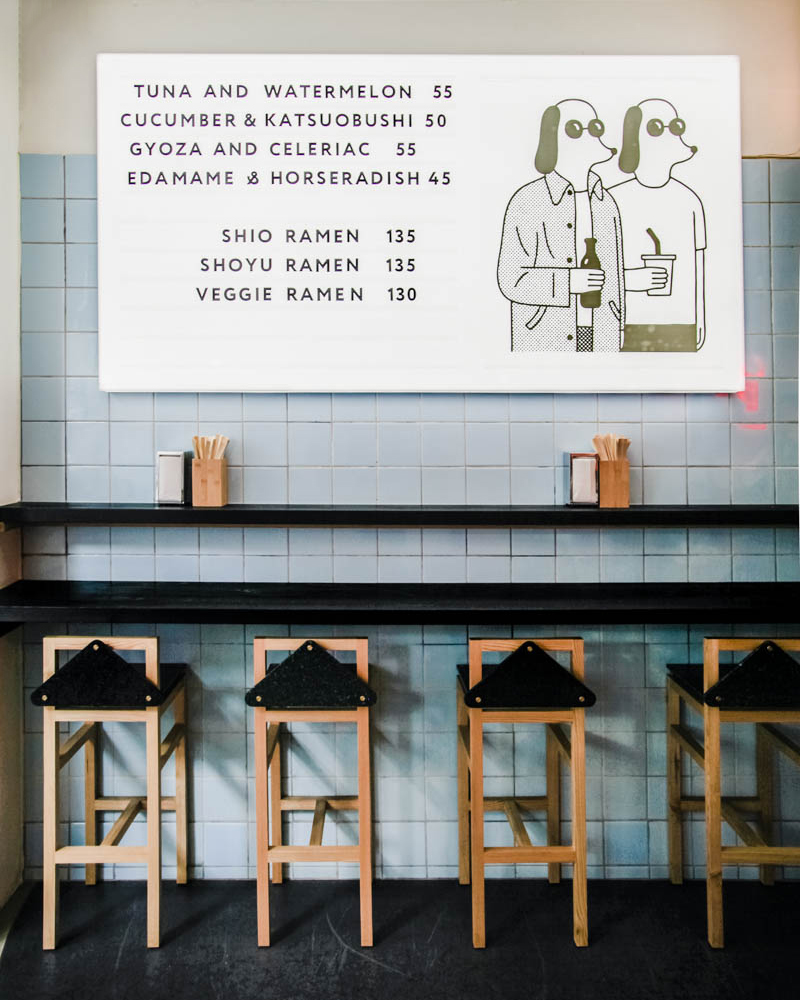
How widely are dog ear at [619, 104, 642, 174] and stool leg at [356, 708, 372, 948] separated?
206cm

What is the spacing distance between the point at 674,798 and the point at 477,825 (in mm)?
817

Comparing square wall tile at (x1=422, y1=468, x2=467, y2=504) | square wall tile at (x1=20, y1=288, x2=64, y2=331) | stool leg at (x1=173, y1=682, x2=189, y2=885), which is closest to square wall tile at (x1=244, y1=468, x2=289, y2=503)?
square wall tile at (x1=422, y1=468, x2=467, y2=504)

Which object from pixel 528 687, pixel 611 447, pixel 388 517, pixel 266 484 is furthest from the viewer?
pixel 266 484

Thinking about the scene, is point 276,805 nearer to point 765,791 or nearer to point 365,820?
point 365,820

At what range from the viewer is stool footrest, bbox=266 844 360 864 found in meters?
2.22

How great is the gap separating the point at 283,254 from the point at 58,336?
2.79 ft

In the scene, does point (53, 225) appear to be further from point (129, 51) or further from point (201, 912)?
point (201, 912)

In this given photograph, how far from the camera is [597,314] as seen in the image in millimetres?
2629

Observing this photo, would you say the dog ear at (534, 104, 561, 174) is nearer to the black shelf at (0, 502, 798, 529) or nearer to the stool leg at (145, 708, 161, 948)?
the black shelf at (0, 502, 798, 529)

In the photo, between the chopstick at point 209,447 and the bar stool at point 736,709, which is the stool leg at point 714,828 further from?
the chopstick at point 209,447

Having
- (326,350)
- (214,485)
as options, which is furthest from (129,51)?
(214,485)

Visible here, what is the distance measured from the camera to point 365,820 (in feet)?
7.42

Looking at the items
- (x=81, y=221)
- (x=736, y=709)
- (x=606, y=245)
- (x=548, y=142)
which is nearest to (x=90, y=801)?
(x=81, y=221)

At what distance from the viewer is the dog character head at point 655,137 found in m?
2.62
